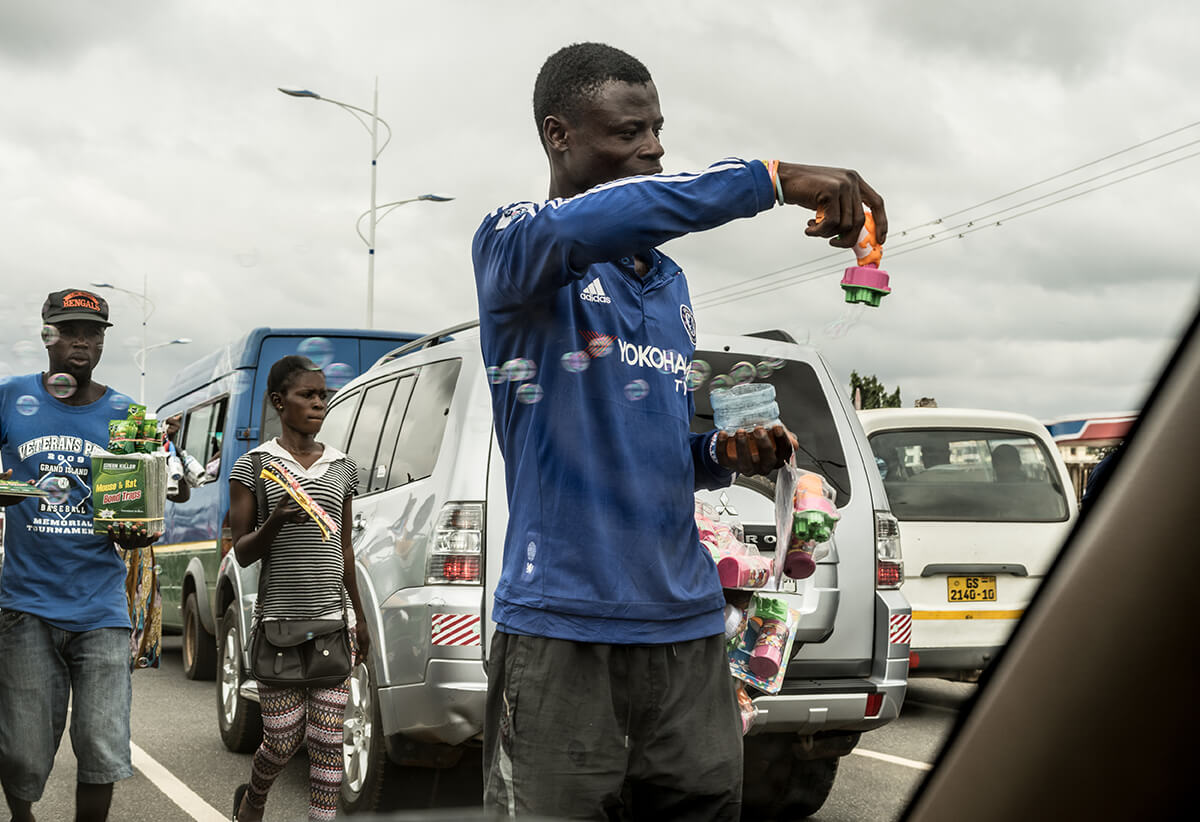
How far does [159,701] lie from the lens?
351 inches

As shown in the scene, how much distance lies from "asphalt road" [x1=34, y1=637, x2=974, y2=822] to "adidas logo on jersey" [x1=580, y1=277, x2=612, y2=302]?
2546 mm

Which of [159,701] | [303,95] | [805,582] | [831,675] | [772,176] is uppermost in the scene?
[303,95]

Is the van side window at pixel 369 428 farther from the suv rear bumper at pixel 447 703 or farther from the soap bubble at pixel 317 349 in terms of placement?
the soap bubble at pixel 317 349

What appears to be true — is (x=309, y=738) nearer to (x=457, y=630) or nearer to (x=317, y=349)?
(x=457, y=630)

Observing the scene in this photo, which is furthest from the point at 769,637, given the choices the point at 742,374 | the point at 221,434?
the point at 221,434

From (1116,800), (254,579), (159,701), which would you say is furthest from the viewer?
(159,701)

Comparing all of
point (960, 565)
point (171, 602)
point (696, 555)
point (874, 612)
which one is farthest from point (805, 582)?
point (171, 602)

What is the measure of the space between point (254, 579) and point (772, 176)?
493cm

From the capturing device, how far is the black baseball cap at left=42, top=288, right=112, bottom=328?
4.55 metres

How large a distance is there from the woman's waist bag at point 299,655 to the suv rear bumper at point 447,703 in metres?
0.35

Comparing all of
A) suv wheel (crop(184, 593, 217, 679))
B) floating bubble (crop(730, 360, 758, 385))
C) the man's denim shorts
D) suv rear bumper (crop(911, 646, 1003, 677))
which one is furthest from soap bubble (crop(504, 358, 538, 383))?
suv wheel (crop(184, 593, 217, 679))

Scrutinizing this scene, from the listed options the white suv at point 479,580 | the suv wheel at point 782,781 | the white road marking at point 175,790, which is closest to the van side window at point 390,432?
the white suv at point 479,580

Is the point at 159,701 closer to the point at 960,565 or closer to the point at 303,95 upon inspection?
the point at 303,95

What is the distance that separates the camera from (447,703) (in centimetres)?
414
